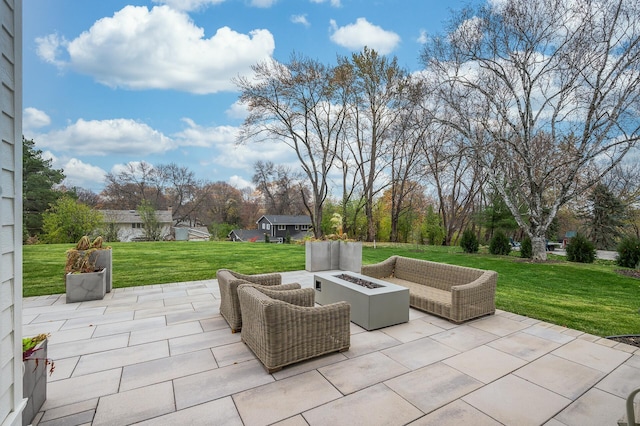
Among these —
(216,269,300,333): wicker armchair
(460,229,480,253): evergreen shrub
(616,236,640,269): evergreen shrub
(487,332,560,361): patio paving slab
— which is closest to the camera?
(487,332,560,361): patio paving slab

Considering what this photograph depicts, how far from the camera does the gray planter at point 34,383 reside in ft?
6.21

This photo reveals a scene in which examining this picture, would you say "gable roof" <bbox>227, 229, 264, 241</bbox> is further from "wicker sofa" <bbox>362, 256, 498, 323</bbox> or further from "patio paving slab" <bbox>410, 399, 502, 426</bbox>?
"patio paving slab" <bbox>410, 399, 502, 426</bbox>

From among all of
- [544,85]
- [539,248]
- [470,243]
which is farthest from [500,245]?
[544,85]

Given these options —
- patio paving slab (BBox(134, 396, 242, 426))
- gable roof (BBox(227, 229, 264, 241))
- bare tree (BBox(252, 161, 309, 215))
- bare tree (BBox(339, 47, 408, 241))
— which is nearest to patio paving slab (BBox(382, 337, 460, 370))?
patio paving slab (BBox(134, 396, 242, 426))

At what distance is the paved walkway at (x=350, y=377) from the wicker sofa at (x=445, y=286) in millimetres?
217

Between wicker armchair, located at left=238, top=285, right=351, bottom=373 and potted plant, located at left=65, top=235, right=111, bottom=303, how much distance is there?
319 cm

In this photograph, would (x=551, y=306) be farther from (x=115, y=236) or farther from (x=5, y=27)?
(x=115, y=236)

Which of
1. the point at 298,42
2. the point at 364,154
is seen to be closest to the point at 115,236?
the point at 298,42

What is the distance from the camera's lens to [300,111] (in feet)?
52.9

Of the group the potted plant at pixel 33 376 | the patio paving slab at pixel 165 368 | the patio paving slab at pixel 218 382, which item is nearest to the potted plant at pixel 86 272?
the patio paving slab at pixel 165 368

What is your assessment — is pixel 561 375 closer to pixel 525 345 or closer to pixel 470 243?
pixel 525 345

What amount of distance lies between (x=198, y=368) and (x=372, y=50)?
16.6 m

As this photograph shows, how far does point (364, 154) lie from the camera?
18469mm

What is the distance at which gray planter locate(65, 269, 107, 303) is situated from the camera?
15.2 ft
